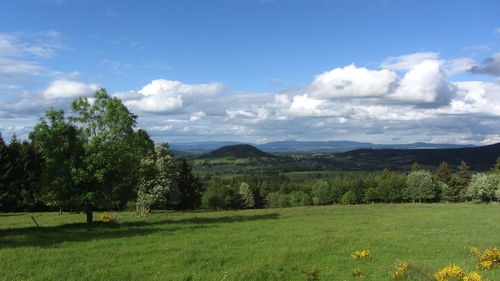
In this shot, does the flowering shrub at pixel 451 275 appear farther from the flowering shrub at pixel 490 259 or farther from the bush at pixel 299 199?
the bush at pixel 299 199

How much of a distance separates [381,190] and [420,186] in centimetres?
1643

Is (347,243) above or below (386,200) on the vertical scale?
above

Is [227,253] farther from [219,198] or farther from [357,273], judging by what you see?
[219,198]

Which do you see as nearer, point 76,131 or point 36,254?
point 36,254

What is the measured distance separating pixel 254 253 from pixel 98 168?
17024mm

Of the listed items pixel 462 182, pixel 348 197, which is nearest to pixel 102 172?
pixel 462 182

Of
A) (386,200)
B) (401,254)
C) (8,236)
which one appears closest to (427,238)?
(401,254)

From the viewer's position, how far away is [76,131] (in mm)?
29406

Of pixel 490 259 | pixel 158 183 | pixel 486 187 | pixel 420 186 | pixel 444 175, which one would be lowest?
pixel 420 186

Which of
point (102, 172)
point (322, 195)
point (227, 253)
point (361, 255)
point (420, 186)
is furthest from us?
point (322, 195)

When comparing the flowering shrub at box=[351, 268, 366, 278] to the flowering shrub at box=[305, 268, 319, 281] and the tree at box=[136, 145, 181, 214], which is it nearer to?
the flowering shrub at box=[305, 268, 319, 281]

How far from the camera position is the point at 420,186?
332 ft

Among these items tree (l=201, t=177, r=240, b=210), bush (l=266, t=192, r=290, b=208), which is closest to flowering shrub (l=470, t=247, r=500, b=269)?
tree (l=201, t=177, r=240, b=210)

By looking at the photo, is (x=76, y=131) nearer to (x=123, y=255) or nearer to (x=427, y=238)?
(x=123, y=255)
